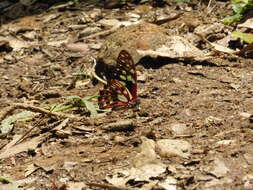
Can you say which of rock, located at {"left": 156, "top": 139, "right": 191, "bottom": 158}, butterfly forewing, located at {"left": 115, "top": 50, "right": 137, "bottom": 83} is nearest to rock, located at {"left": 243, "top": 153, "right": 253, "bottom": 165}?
rock, located at {"left": 156, "top": 139, "right": 191, "bottom": 158}

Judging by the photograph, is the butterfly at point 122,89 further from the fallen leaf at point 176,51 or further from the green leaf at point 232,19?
the green leaf at point 232,19

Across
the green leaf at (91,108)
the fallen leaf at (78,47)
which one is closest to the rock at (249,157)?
the green leaf at (91,108)

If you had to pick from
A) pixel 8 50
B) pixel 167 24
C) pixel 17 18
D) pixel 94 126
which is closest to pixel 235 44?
pixel 167 24

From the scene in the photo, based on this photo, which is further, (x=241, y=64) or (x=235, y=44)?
(x=235, y=44)

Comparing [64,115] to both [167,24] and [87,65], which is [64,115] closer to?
[87,65]

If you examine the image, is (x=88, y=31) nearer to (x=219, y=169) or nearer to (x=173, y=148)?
(x=173, y=148)

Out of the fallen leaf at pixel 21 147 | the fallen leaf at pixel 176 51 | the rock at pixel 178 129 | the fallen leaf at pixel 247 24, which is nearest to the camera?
the rock at pixel 178 129
